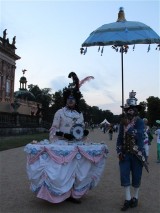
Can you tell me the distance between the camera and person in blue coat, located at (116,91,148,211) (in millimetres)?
7105

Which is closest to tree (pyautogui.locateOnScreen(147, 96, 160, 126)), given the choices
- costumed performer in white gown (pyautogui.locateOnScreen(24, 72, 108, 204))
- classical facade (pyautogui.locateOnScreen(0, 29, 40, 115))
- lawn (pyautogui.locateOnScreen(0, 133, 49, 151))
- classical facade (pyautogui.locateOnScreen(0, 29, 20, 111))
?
classical facade (pyautogui.locateOnScreen(0, 29, 40, 115))

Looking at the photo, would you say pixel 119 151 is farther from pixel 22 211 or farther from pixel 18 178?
pixel 18 178

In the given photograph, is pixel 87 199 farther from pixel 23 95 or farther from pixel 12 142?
pixel 23 95

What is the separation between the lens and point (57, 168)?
6777 millimetres

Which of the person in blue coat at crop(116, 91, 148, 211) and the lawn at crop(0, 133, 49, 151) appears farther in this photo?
the lawn at crop(0, 133, 49, 151)

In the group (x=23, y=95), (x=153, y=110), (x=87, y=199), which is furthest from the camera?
(x=153, y=110)

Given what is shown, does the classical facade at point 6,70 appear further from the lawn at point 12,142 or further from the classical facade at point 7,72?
the lawn at point 12,142

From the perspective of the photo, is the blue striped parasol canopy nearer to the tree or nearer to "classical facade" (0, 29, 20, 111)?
"classical facade" (0, 29, 20, 111)

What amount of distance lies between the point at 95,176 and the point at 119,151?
73cm

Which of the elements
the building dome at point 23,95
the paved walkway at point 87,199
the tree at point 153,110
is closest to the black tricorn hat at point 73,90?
the paved walkway at point 87,199

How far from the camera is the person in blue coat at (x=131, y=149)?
23.3ft

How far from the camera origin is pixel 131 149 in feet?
23.4

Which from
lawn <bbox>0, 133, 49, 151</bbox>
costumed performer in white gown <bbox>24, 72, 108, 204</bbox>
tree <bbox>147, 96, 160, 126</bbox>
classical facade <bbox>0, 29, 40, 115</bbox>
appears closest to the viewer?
costumed performer in white gown <bbox>24, 72, 108, 204</bbox>

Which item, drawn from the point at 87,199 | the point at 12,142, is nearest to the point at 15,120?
the point at 12,142
